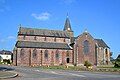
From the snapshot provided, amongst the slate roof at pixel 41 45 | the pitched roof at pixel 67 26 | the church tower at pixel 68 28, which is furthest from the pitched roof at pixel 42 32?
the pitched roof at pixel 67 26

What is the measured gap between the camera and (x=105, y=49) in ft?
234

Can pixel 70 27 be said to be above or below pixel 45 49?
above

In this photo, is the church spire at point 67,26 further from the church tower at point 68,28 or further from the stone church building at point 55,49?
the stone church building at point 55,49

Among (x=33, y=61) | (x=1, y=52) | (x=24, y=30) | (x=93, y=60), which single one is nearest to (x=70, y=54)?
(x=93, y=60)

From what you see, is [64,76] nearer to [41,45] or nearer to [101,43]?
[41,45]

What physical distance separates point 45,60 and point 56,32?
1316cm

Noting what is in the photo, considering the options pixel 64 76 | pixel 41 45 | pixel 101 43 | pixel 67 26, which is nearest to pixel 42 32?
pixel 41 45

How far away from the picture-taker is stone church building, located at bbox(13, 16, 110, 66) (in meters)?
60.4

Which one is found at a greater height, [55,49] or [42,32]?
[42,32]

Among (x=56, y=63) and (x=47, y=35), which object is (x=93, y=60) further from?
(x=47, y=35)

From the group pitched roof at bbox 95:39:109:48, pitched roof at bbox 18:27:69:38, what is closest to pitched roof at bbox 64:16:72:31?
pitched roof at bbox 18:27:69:38

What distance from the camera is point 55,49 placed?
63469 mm

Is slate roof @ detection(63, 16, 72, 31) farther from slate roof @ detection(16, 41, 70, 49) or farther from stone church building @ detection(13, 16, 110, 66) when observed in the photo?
slate roof @ detection(16, 41, 70, 49)

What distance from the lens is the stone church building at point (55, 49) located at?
Answer: 6038 centimetres
